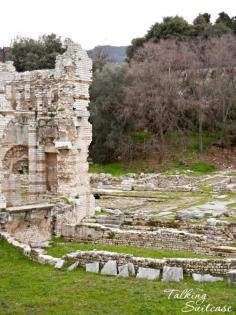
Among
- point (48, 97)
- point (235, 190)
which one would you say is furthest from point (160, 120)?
point (48, 97)

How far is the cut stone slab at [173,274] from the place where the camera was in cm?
1268

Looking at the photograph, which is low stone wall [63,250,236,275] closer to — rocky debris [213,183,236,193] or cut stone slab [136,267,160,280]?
cut stone slab [136,267,160,280]

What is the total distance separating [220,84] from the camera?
149 feet

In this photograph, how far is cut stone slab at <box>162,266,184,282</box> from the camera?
1268cm

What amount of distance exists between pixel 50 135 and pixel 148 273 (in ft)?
33.5

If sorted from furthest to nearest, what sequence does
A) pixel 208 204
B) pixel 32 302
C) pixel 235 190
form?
pixel 235 190, pixel 208 204, pixel 32 302

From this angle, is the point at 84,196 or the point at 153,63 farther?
the point at 153,63

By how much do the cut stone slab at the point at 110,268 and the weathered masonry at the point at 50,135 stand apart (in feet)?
20.0

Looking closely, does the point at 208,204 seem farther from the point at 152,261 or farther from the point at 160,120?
the point at 160,120

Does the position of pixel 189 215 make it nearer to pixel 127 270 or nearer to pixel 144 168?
pixel 127 270

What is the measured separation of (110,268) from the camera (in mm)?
13430

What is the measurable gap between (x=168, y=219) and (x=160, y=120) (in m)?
22.8

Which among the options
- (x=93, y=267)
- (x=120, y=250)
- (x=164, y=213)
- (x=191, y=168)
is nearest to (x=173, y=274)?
(x=93, y=267)

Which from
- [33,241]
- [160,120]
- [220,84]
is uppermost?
[220,84]
